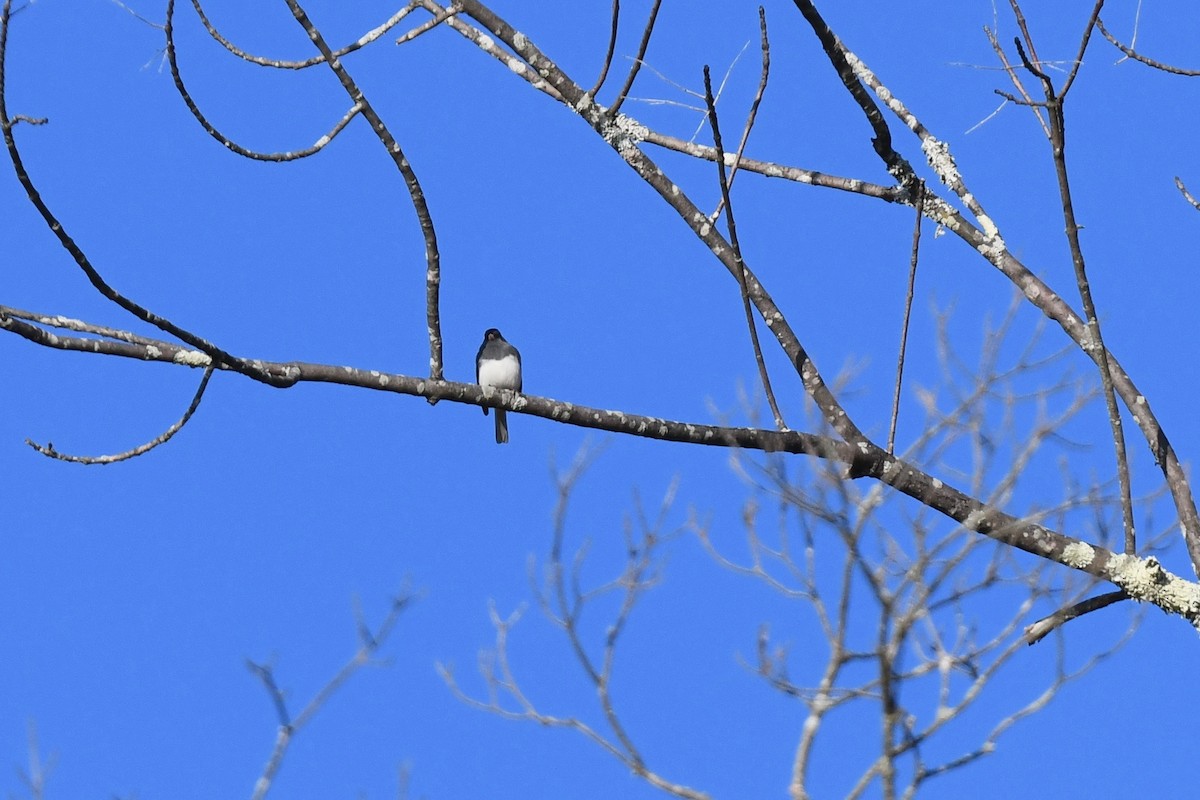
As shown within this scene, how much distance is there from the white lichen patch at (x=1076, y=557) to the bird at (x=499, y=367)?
180 inches

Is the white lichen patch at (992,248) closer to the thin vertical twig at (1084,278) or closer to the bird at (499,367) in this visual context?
the thin vertical twig at (1084,278)

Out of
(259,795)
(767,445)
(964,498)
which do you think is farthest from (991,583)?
(259,795)

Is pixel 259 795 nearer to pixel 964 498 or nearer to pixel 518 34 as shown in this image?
pixel 964 498

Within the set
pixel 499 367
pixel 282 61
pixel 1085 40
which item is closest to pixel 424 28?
pixel 282 61

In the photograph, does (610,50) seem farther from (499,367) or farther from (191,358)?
(499,367)

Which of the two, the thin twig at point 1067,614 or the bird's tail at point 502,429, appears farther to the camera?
the bird's tail at point 502,429

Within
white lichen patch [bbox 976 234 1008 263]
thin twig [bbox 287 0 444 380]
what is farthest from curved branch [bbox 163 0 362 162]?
white lichen patch [bbox 976 234 1008 263]

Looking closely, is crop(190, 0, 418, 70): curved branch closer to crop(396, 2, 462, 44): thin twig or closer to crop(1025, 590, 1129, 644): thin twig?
crop(396, 2, 462, 44): thin twig

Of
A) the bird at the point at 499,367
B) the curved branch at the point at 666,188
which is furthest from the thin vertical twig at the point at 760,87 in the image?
the bird at the point at 499,367

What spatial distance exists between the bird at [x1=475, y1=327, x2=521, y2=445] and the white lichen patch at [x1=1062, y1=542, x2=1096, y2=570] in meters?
4.57

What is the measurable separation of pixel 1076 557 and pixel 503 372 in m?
4.72

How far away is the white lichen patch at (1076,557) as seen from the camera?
11.5ft

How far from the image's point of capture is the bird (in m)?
7.84

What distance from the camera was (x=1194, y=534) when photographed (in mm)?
3508
